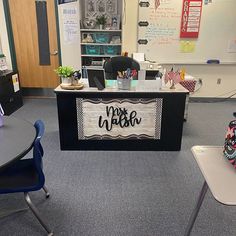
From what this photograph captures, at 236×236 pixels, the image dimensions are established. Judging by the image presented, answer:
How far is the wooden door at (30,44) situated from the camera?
428cm

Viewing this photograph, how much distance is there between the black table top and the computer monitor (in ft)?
3.37

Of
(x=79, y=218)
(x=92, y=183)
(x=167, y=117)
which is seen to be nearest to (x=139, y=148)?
(x=167, y=117)

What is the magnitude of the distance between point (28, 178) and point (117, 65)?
2.08 m

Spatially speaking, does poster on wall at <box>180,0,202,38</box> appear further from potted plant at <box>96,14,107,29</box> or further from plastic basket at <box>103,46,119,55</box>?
potted plant at <box>96,14,107,29</box>

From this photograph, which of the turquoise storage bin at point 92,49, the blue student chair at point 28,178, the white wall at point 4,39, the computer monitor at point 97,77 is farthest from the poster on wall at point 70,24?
the blue student chair at point 28,178

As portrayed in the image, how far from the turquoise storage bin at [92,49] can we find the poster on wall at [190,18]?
1.53 metres

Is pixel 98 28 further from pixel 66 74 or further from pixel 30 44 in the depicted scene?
pixel 66 74

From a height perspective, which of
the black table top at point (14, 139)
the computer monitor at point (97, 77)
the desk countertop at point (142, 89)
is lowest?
the black table top at point (14, 139)

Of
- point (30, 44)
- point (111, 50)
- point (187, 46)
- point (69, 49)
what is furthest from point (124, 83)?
point (30, 44)

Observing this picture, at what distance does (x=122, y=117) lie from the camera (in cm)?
264

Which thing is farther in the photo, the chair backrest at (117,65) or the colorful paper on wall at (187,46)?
the colorful paper on wall at (187,46)

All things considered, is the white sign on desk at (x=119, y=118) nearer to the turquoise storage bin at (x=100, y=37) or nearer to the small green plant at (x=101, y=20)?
the turquoise storage bin at (x=100, y=37)

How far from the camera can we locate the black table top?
134cm

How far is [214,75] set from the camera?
4578 mm
